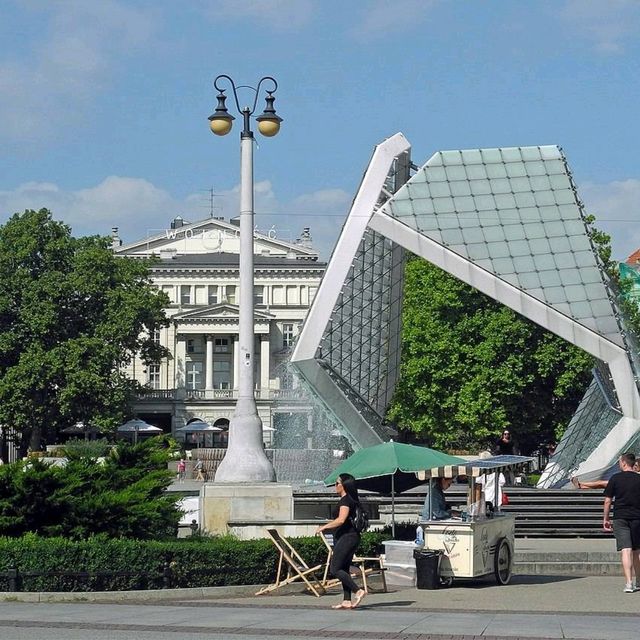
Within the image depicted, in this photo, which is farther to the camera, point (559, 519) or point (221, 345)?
point (221, 345)

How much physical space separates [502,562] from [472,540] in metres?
1.17

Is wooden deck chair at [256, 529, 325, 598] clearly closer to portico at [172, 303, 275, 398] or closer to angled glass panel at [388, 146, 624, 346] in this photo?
angled glass panel at [388, 146, 624, 346]

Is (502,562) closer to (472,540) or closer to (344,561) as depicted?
(472,540)

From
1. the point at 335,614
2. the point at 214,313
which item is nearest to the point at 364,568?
the point at 335,614

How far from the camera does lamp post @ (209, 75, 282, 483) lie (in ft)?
73.4

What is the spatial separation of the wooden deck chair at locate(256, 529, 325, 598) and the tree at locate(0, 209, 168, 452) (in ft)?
202

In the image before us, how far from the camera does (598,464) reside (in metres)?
34.0

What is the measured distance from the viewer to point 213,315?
118 meters

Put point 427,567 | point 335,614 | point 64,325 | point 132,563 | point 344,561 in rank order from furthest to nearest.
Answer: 1. point 64,325
2. point 427,567
3. point 132,563
4. point 344,561
5. point 335,614

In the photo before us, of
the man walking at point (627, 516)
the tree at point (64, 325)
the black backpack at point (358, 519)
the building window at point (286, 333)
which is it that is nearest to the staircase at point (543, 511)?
the man walking at point (627, 516)

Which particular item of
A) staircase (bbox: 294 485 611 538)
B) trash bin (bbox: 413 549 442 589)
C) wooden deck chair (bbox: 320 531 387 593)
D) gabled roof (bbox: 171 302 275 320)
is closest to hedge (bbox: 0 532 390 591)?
wooden deck chair (bbox: 320 531 387 593)

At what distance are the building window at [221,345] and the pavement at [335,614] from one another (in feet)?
331

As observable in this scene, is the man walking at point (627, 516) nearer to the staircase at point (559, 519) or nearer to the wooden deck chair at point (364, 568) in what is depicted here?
the wooden deck chair at point (364, 568)

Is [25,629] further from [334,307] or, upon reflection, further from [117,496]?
[334,307]
